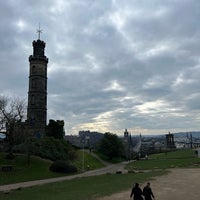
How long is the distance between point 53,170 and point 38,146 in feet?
37.7

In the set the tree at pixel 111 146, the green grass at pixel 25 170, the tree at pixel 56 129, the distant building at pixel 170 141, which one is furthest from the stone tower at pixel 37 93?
the distant building at pixel 170 141

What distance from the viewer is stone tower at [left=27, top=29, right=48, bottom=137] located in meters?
82.3

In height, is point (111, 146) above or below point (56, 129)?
below

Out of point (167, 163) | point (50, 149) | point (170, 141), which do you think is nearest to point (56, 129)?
point (50, 149)

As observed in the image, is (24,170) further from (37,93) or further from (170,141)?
(170,141)

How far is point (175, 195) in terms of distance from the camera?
2622 centimetres

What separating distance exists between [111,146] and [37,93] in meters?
28.2

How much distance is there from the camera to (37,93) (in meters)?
82.4

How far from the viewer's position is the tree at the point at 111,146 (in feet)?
318

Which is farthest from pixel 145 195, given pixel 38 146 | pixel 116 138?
pixel 116 138

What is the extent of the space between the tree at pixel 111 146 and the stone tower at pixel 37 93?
73.7 feet

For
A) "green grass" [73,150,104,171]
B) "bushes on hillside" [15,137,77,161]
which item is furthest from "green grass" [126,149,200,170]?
Answer: "bushes on hillside" [15,137,77,161]

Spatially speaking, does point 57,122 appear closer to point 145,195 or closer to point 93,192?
point 93,192

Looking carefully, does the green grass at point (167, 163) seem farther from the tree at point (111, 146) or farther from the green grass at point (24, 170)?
the green grass at point (24, 170)
